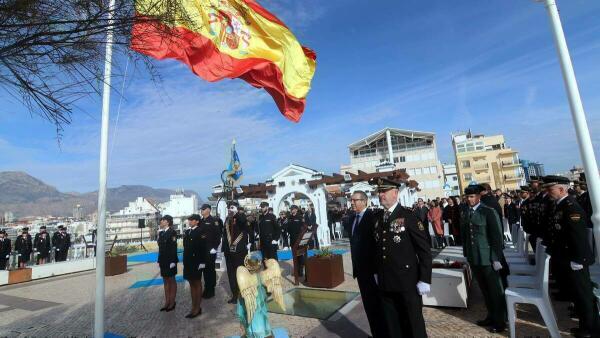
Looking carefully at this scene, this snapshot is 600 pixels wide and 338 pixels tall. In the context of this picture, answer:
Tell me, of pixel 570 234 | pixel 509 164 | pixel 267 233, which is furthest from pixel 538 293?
pixel 509 164

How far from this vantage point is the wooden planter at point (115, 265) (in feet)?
37.9

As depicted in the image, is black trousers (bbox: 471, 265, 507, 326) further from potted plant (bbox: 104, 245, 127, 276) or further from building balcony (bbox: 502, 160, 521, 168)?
building balcony (bbox: 502, 160, 521, 168)

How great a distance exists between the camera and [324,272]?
24.4 ft

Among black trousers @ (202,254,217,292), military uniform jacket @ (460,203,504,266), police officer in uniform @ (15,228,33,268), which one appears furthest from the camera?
police officer in uniform @ (15,228,33,268)

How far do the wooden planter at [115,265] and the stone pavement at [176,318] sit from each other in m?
2.35

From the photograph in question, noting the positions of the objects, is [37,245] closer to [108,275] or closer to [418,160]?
[108,275]

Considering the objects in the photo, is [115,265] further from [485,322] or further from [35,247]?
[485,322]

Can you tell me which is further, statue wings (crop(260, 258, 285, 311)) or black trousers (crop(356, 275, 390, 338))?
black trousers (crop(356, 275, 390, 338))

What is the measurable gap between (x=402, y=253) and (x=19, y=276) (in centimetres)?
1395

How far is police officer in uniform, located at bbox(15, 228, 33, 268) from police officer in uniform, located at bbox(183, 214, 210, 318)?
39.2 feet

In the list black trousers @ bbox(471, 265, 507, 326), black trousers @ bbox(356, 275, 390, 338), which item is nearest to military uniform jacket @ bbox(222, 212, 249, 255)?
black trousers @ bbox(356, 275, 390, 338)

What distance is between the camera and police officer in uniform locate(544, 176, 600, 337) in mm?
3820

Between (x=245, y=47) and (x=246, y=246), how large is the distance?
4.27m

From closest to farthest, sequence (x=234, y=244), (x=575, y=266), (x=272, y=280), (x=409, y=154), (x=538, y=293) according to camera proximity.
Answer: (x=272, y=280) → (x=575, y=266) → (x=538, y=293) → (x=234, y=244) → (x=409, y=154)
